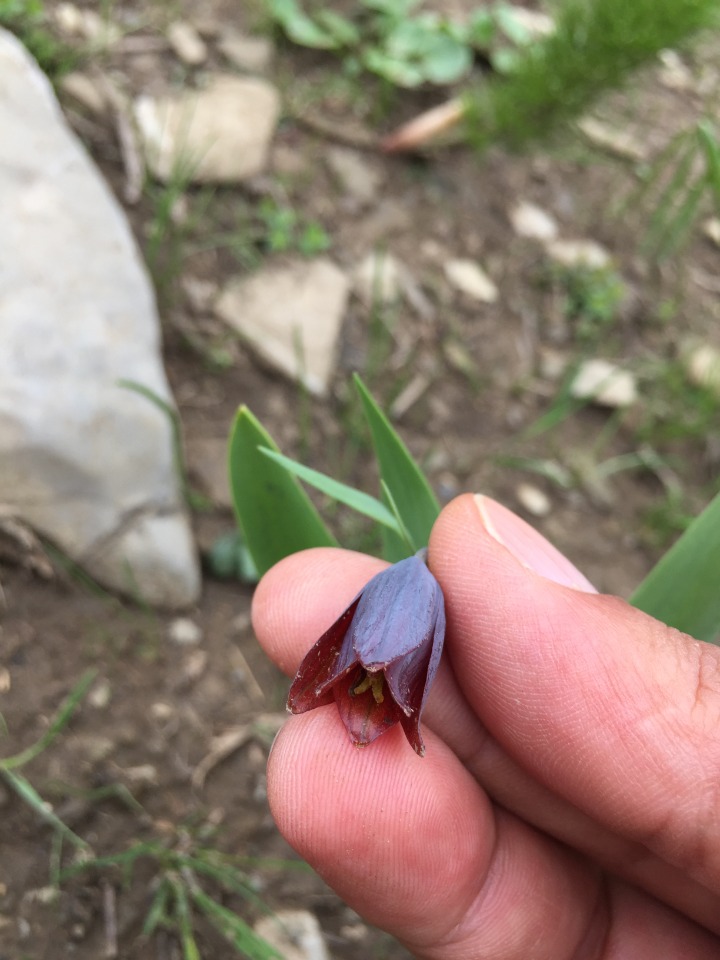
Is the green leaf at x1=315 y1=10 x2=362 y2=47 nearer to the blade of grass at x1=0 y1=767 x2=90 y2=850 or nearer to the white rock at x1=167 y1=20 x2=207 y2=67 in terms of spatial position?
the white rock at x1=167 y1=20 x2=207 y2=67

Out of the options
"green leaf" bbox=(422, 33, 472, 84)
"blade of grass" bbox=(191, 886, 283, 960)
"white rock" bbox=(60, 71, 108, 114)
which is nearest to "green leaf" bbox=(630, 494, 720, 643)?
"blade of grass" bbox=(191, 886, 283, 960)

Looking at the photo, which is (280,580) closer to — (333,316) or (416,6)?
(333,316)

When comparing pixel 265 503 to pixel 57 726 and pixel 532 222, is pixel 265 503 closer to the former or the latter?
pixel 57 726

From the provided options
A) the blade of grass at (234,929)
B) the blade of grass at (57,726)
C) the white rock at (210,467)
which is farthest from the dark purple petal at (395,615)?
the white rock at (210,467)

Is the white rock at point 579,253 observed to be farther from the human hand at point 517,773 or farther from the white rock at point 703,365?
the human hand at point 517,773

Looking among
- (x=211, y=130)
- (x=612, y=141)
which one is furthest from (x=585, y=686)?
(x=612, y=141)
